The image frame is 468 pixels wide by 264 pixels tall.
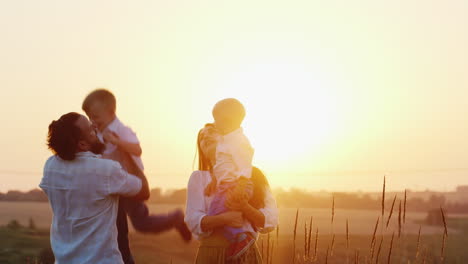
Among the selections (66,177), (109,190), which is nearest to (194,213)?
(109,190)

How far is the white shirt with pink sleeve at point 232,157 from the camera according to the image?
12.8 ft

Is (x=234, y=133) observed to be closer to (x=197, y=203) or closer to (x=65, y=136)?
(x=197, y=203)

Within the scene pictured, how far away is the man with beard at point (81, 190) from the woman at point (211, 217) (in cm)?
43

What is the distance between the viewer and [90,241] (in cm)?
409

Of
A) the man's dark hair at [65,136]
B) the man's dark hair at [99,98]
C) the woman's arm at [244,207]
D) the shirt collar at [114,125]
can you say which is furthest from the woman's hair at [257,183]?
the man's dark hair at [99,98]

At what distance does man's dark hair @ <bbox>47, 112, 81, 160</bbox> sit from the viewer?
3.97 meters

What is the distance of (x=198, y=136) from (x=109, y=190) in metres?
0.65

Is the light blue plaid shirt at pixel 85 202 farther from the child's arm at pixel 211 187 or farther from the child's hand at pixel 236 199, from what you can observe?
the child's hand at pixel 236 199

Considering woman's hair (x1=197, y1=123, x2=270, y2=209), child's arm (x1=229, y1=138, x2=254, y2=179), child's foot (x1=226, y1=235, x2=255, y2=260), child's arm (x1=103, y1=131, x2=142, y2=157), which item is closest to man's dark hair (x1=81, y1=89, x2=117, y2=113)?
child's arm (x1=103, y1=131, x2=142, y2=157)

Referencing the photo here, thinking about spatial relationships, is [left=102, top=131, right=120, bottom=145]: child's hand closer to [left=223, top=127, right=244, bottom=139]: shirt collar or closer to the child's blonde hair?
the child's blonde hair

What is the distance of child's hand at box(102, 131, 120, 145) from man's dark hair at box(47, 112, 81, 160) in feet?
3.47

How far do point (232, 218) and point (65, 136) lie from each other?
3.77ft

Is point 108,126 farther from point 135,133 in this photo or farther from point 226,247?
point 226,247

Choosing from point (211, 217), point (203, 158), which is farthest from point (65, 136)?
point (211, 217)
